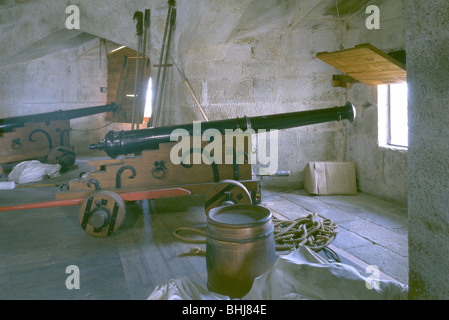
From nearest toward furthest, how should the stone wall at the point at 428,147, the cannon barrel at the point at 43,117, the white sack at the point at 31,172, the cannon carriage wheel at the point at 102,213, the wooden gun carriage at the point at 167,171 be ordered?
1. the stone wall at the point at 428,147
2. the cannon carriage wheel at the point at 102,213
3. the wooden gun carriage at the point at 167,171
4. the white sack at the point at 31,172
5. the cannon barrel at the point at 43,117

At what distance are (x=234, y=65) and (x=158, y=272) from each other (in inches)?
142

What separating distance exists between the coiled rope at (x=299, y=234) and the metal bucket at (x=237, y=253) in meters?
0.86

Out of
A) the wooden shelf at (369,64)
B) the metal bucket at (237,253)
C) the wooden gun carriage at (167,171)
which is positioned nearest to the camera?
the metal bucket at (237,253)

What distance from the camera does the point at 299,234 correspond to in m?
3.27

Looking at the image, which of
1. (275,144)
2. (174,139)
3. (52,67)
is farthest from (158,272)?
(52,67)

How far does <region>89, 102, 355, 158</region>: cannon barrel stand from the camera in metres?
3.75

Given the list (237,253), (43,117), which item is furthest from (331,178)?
(43,117)

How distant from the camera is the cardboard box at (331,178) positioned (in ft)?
16.8

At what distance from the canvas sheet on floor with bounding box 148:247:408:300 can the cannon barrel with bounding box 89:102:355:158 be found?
2160mm

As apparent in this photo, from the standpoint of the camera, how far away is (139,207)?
452 cm

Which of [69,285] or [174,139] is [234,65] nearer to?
[174,139]

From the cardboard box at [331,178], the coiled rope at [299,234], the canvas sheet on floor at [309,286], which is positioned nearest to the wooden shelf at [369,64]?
the cardboard box at [331,178]

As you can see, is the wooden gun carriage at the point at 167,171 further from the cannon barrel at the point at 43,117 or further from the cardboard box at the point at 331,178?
Answer: the cannon barrel at the point at 43,117

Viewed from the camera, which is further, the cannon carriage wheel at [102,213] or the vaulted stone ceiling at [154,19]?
the vaulted stone ceiling at [154,19]
